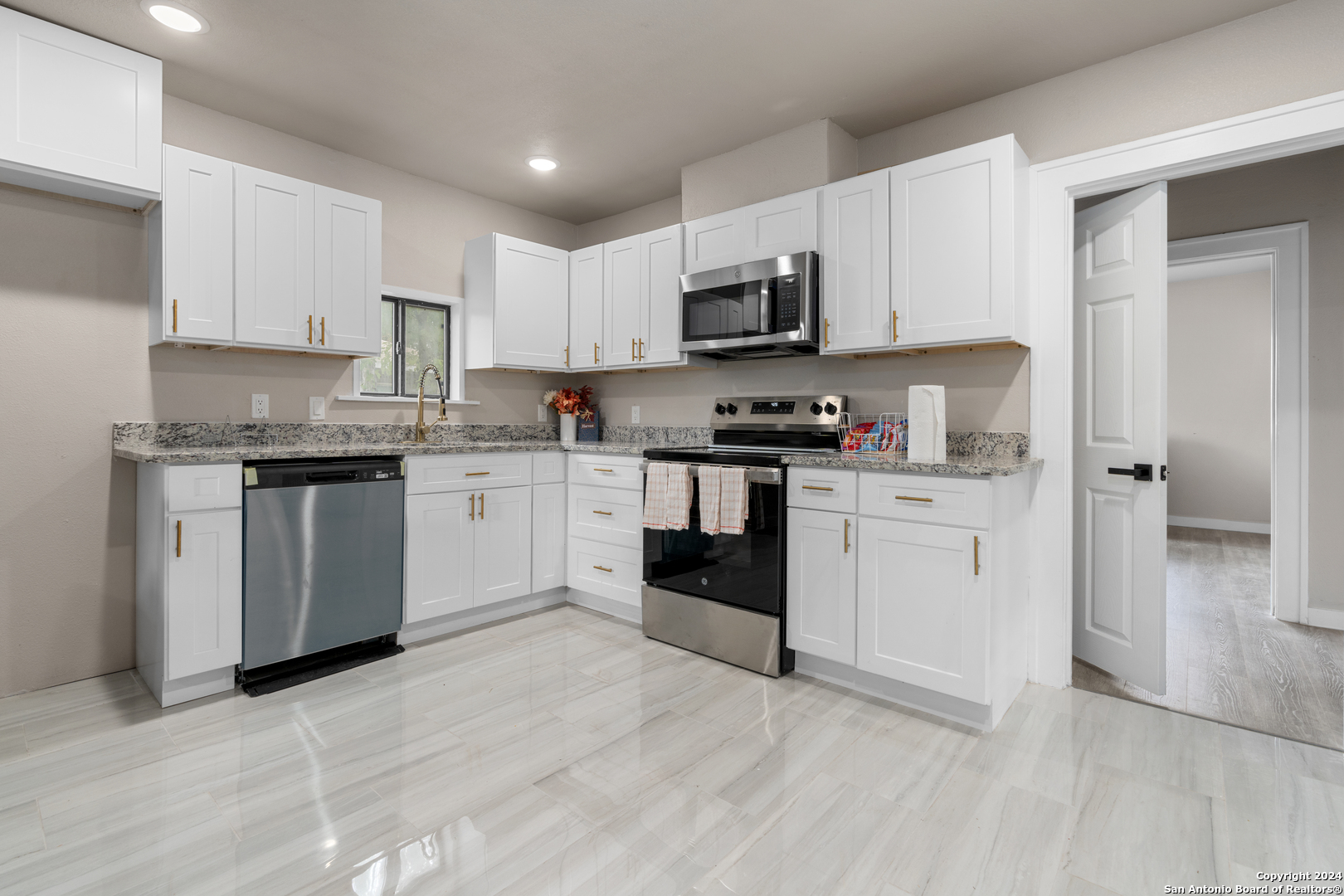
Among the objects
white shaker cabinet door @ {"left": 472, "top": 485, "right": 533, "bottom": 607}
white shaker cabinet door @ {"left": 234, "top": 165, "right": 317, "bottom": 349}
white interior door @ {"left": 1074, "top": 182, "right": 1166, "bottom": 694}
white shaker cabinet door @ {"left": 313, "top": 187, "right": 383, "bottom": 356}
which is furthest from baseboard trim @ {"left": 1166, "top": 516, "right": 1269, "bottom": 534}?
white shaker cabinet door @ {"left": 234, "top": 165, "right": 317, "bottom": 349}

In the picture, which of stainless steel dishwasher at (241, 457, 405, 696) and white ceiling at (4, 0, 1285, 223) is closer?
white ceiling at (4, 0, 1285, 223)

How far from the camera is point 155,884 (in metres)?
1.48

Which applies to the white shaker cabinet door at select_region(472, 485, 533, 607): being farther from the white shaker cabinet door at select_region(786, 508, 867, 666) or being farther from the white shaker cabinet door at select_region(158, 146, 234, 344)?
the white shaker cabinet door at select_region(786, 508, 867, 666)

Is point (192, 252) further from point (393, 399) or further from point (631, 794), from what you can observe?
point (631, 794)

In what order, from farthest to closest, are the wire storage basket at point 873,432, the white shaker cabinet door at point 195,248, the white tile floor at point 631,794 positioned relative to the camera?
the wire storage basket at point 873,432 < the white shaker cabinet door at point 195,248 < the white tile floor at point 631,794

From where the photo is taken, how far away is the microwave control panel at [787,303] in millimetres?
2932

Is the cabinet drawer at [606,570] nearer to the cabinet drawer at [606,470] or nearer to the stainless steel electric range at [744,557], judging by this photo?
the stainless steel electric range at [744,557]

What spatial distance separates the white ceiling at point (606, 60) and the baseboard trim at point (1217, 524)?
233 inches

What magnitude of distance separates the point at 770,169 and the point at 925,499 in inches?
77.0

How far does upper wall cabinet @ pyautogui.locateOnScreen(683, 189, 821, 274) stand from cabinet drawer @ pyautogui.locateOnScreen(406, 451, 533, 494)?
1.46 metres

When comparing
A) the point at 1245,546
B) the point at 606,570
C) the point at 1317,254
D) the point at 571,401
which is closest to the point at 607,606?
the point at 606,570

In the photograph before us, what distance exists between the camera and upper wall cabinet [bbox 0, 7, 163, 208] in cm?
221

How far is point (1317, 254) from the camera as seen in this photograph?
3.30 meters

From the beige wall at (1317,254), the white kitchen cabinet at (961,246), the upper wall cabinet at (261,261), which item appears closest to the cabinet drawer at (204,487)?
the upper wall cabinet at (261,261)
